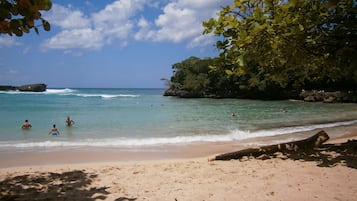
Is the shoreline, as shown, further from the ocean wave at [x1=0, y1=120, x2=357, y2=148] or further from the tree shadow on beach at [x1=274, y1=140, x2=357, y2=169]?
the tree shadow on beach at [x1=274, y1=140, x2=357, y2=169]

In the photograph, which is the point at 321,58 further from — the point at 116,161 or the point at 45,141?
the point at 45,141

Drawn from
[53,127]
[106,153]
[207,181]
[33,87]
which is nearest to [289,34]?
[207,181]

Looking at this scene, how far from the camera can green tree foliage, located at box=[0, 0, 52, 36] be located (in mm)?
2939

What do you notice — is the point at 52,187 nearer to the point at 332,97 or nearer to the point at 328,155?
the point at 328,155

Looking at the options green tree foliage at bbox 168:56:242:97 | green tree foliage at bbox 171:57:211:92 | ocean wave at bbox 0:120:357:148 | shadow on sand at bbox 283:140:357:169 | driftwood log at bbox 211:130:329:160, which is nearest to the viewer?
shadow on sand at bbox 283:140:357:169

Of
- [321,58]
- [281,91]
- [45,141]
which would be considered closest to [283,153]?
[321,58]

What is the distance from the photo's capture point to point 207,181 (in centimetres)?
647

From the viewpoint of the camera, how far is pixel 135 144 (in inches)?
544

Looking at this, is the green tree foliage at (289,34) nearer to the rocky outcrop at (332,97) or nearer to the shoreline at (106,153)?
the shoreline at (106,153)

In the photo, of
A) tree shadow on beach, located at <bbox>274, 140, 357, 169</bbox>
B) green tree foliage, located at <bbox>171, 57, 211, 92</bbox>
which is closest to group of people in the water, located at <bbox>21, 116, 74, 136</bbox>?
tree shadow on beach, located at <bbox>274, 140, 357, 169</bbox>

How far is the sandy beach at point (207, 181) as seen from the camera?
17.8ft

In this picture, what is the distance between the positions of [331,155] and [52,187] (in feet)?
21.3

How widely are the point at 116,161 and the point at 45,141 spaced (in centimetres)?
573

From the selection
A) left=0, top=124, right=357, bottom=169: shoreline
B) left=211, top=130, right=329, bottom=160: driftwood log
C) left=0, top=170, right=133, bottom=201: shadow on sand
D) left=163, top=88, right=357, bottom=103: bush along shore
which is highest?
left=163, top=88, right=357, bottom=103: bush along shore
